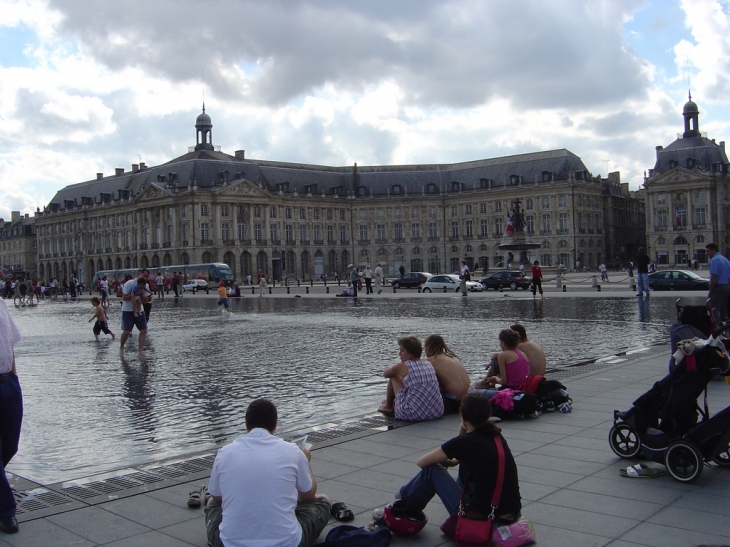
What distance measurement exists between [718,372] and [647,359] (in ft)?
24.2

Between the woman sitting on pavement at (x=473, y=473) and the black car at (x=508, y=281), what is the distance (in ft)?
142

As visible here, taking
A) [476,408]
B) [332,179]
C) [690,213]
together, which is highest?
[332,179]

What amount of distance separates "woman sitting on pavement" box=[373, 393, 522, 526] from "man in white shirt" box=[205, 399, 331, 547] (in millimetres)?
895

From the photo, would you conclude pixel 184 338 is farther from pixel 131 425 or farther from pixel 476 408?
pixel 476 408

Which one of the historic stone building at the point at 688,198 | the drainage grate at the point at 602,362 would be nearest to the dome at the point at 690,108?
the historic stone building at the point at 688,198

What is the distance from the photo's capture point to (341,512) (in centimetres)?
554

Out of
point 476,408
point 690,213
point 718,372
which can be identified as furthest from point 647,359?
point 690,213

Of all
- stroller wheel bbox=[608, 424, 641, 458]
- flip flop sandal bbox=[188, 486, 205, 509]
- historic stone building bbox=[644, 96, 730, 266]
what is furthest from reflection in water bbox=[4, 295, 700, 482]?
historic stone building bbox=[644, 96, 730, 266]

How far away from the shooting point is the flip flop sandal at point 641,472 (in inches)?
252

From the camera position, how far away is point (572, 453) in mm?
7273

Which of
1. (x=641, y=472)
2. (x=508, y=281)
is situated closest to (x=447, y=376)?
(x=641, y=472)

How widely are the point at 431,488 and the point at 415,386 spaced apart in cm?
358

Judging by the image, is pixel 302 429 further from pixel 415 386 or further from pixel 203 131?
pixel 203 131

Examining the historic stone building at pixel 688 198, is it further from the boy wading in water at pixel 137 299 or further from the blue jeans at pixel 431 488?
the blue jeans at pixel 431 488
